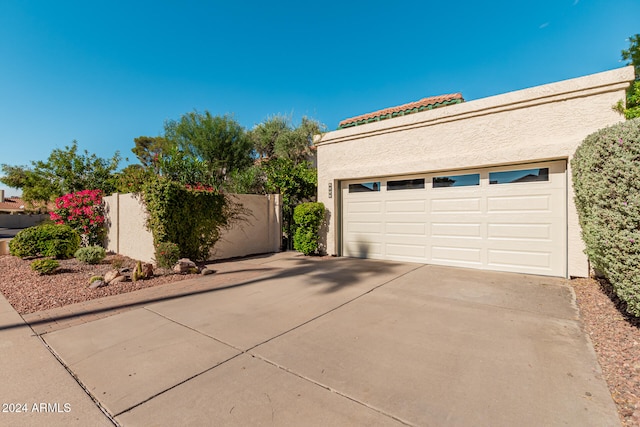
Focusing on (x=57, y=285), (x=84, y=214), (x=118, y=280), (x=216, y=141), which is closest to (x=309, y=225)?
(x=118, y=280)

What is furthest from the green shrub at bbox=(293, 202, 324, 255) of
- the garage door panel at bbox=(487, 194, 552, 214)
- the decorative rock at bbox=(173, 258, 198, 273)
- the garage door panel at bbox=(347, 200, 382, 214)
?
the garage door panel at bbox=(487, 194, 552, 214)

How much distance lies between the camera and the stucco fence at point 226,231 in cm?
827

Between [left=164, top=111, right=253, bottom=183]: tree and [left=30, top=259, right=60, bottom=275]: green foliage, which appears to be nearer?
[left=30, top=259, right=60, bottom=275]: green foliage

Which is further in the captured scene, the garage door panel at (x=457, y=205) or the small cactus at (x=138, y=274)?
the garage door panel at (x=457, y=205)

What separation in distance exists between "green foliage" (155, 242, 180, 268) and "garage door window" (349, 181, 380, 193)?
5.08m

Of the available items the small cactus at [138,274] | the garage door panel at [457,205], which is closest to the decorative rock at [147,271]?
the small cactus at [138,274]

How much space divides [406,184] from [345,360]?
5704mm

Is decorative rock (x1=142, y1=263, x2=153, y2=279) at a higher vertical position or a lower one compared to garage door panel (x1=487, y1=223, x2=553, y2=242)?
lower

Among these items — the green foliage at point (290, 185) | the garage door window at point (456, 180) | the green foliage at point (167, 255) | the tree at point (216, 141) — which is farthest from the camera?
the tree at point (216, 141)

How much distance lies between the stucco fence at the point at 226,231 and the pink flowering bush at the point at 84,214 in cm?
35

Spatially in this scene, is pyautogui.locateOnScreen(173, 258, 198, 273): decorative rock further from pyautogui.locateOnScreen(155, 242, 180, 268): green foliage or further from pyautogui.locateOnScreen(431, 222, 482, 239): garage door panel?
pyautogui.locateOnScreen(431, 222, 482, 239): garage door panel

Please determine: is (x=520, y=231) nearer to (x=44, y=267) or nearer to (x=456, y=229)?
(x=456, y=229)

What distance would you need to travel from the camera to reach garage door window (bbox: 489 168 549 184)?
5816 mm

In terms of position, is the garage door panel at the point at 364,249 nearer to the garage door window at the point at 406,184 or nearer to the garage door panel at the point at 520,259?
the garage door window at the point at 406,184
